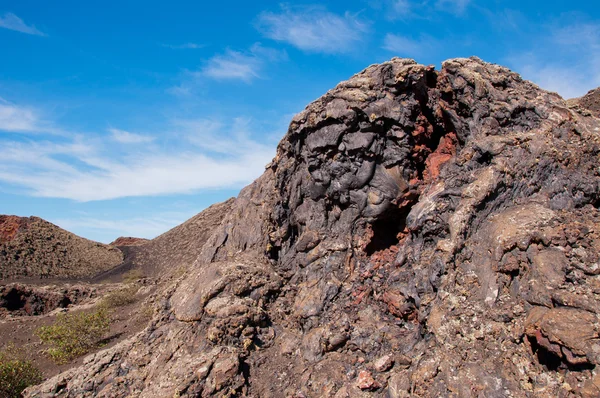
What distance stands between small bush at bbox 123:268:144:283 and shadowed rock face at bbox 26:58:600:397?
28.3 metres

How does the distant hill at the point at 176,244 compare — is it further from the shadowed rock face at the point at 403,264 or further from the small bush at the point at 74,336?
the shadowed rock face at the point at 403,264

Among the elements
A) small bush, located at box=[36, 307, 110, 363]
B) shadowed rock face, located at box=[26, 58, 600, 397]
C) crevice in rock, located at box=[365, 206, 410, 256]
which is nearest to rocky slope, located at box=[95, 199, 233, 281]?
small bush, located at box=[36, 307, 110, 363]

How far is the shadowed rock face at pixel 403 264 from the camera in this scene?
616 cm

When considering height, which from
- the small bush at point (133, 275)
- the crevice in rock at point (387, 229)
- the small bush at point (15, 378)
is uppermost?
the crevice in rock at point (387, 229)

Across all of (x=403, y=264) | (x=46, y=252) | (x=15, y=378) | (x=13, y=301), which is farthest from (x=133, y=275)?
(x=403, y=264)

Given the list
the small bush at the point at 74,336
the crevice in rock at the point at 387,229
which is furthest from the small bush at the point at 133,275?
the crevice in rock at the point at 387,229

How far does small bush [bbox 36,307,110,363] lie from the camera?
15.0m

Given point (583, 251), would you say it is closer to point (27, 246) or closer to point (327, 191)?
point (327, 191)

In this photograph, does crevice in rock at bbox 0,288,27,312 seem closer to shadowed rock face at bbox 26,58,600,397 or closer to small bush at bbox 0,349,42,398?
small bush at bbox 0,349,42,398

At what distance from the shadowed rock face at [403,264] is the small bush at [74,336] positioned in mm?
4764

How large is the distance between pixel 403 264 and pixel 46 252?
43835 millimetres

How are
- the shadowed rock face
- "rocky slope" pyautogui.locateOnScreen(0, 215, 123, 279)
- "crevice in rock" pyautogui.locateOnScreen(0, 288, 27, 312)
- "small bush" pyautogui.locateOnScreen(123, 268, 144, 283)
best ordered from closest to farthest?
1. the shadowed rock face
2. "crevice in rock" pyautogui.locateOnScreen(0, 288, 27, 312)
3. "rocky slope" pyautogui.locateOnScreen(0, 215, 123, 279)
4. "small bush" pyautogui.locateOnScreen(123, 268, 144, 283)

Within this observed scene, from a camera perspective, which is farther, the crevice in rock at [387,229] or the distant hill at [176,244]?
the distant hill at [176,244]

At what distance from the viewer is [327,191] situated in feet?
35.1
